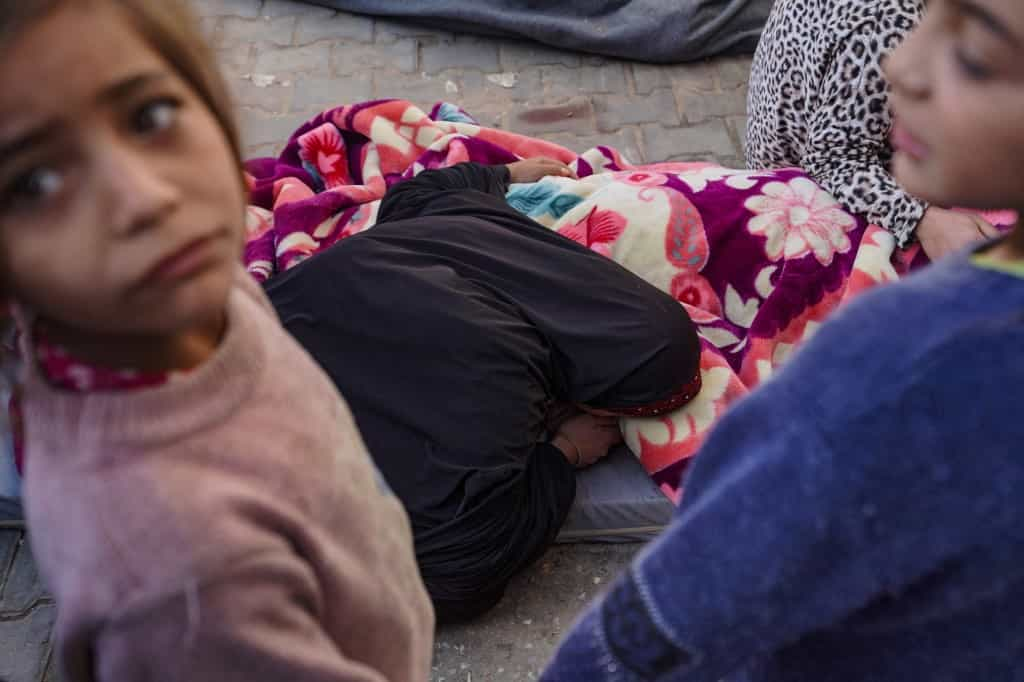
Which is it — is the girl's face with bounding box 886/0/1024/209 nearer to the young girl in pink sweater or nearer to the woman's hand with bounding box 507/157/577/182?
the young girl in pink sweater

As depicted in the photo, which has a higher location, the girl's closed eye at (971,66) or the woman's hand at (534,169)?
the girl's closed eye at (971,66)

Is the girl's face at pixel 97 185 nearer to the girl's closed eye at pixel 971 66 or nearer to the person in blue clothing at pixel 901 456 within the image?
the person in blue clothing at pixel 901 456

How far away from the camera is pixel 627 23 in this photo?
315 centimetres

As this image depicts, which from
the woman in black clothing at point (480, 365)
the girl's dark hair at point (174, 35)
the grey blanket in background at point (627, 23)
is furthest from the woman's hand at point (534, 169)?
the girl's dark hair at point (174, 35)

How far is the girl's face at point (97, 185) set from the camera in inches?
22.0

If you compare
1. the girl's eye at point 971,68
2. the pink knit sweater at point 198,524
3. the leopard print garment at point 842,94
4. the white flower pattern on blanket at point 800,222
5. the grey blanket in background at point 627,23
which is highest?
the girl's eye at point 971,68

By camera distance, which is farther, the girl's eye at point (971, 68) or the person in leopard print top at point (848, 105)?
the person in leopard print top at point (848, 105)

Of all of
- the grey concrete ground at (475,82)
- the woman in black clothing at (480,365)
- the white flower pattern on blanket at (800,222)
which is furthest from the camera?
the grey concrete ground at (475,82)

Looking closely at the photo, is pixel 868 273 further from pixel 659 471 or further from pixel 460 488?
pixel 460 488

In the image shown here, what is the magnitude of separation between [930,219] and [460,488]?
1.10 meters

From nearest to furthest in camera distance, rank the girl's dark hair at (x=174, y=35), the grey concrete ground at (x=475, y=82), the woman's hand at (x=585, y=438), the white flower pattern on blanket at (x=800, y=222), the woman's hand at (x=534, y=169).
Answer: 1. the girl's dark hair at (x=174, y=35)
2. the woman's hand at (x=585, y=438)
3. the white flower pattern on blanket at (x=800, y=222)
4. the woman's hand at (x=534, y=169)
5. the grey concrete ground at (x=475, y=82)

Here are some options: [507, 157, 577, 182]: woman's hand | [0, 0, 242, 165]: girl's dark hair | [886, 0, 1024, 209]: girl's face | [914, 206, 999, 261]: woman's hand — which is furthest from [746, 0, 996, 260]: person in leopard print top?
[0, 0, 242, 165]: girl's dark hair

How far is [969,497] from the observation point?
0.65 m

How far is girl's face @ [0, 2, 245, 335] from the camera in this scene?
558mm
